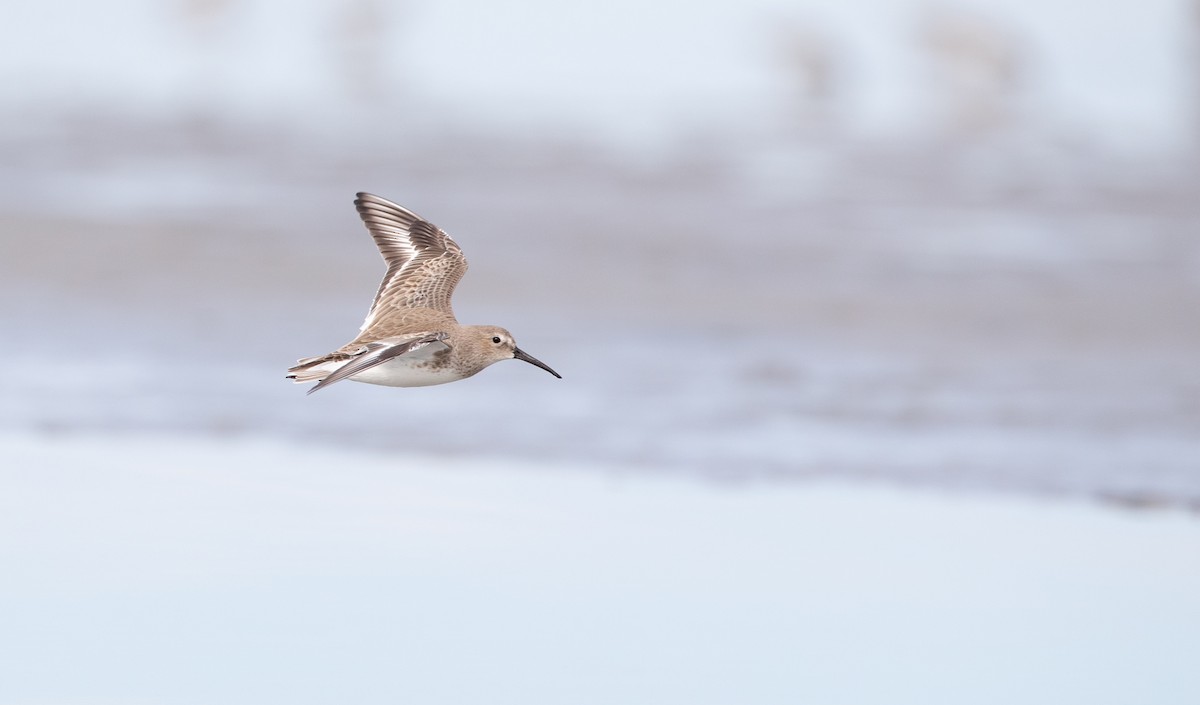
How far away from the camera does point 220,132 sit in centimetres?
2328

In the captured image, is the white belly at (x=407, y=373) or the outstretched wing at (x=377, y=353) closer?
the outstretched wing at (x=377, y=353)

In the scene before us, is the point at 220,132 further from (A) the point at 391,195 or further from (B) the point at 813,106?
(B) the point at 813,106

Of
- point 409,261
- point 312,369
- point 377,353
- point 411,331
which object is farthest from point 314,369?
point 409,261

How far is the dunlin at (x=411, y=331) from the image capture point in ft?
20.3

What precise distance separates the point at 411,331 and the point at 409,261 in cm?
107

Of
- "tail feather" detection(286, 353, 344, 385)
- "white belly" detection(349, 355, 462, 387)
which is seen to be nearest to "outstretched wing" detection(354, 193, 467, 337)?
"white belly" detection(349, 355, 462, 387)

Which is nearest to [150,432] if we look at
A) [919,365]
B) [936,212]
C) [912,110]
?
[919,365]

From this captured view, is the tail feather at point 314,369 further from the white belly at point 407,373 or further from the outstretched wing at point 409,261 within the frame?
the outstretched wing at point 409,261

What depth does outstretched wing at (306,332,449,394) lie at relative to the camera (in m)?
5.84

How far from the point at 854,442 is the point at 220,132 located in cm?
1503

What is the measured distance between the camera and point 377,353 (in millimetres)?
6039

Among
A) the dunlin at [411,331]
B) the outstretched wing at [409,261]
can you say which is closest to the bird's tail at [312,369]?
the dunlin at [411,331]

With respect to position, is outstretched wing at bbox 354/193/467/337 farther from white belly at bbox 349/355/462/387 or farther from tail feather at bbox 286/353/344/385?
tail feather at bbox 286/353/344/385

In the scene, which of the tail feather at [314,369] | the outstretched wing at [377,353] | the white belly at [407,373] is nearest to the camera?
the outstretched wing at [377,353]
